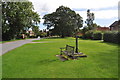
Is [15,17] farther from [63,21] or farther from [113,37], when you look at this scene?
[63,21]

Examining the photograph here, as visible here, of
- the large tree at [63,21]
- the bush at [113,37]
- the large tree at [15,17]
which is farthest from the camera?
the large tree at [63,21]

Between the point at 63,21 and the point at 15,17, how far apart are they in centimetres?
2980

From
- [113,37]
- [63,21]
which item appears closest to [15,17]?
[113,37]

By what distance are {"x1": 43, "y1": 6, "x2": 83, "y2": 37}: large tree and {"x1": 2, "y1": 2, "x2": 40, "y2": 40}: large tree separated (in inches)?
839

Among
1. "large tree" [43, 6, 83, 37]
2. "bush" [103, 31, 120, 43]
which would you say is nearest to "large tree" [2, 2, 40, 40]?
"large tree" [43, 6, 83, 37]

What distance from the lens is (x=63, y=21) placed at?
62.2 meters

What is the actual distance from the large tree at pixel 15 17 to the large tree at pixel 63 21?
2131 cm

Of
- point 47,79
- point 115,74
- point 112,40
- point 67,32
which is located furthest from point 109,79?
point 67,32

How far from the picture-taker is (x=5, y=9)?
32.9m

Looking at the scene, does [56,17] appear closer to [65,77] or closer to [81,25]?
[81,25]

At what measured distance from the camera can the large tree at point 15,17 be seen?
32.9 metres

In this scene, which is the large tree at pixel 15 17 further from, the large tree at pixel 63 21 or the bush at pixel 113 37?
the bush at pixel 113 37

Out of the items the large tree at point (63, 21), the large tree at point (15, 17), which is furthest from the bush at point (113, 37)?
the large tree at point (63, 21)

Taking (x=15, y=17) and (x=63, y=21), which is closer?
(x=15, y=17)
